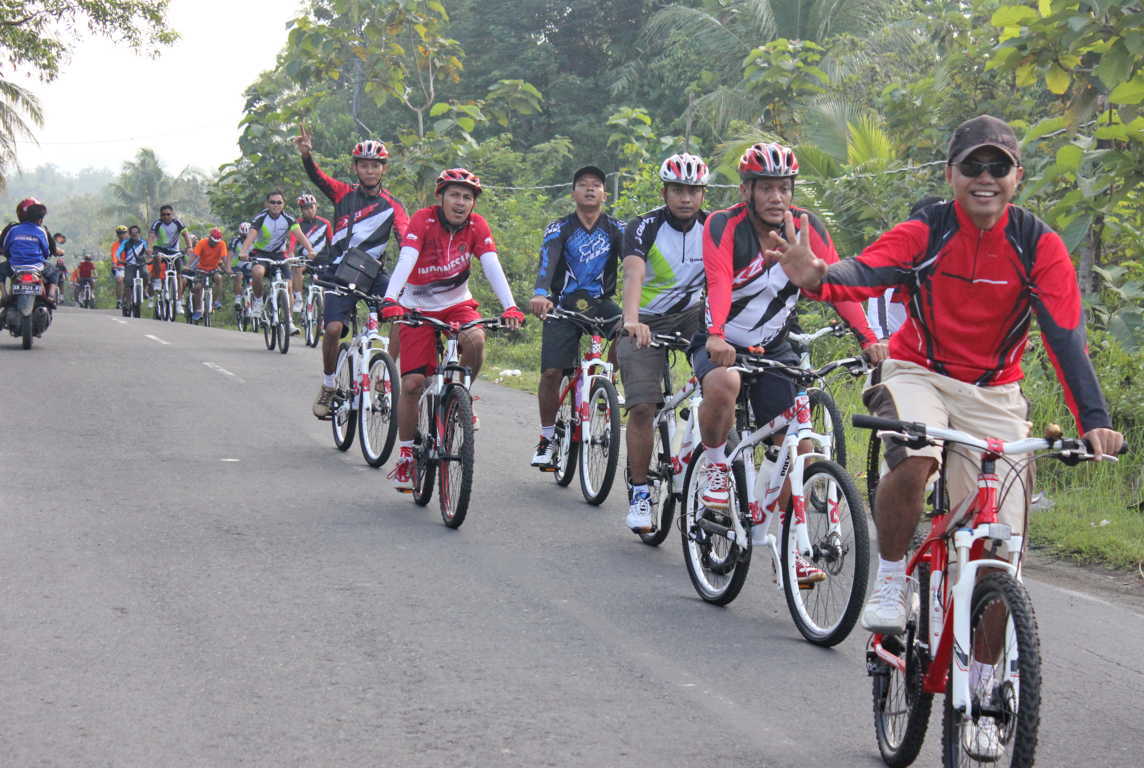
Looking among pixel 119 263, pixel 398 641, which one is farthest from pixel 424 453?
pixel 119 263

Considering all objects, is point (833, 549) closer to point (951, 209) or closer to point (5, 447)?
point (951, 209)

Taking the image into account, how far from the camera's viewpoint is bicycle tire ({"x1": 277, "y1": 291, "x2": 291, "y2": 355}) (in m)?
20.2

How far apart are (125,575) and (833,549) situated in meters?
3.55

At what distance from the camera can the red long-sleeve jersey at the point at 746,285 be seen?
6734 mm

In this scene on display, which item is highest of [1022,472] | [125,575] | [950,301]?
[950,301]

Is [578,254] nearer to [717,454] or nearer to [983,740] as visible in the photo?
[717,454]

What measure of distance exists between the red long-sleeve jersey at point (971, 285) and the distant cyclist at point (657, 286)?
3379mm

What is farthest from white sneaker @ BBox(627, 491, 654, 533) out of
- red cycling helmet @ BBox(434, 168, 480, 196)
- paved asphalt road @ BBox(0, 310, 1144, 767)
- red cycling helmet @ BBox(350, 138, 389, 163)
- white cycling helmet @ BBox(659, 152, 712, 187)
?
red cycling helmet @ BBox(350, 138, 389, 163)

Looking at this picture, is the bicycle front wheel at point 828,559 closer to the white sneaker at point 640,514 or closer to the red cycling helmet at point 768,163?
the red cycling helmet at point 768,163

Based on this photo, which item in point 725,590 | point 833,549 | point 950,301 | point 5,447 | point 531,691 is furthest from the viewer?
point 5,447

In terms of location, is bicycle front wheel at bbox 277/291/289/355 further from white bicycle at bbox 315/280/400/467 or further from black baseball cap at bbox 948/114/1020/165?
black baseball cap at bbox 948/114/1020/165

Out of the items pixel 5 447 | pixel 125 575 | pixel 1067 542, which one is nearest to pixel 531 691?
pixel 125 575

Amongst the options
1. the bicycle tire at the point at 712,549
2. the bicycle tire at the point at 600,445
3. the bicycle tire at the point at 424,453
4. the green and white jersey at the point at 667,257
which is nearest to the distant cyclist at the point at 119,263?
the bicycle tire at the point at 424,453

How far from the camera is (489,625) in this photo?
6.55 metres
